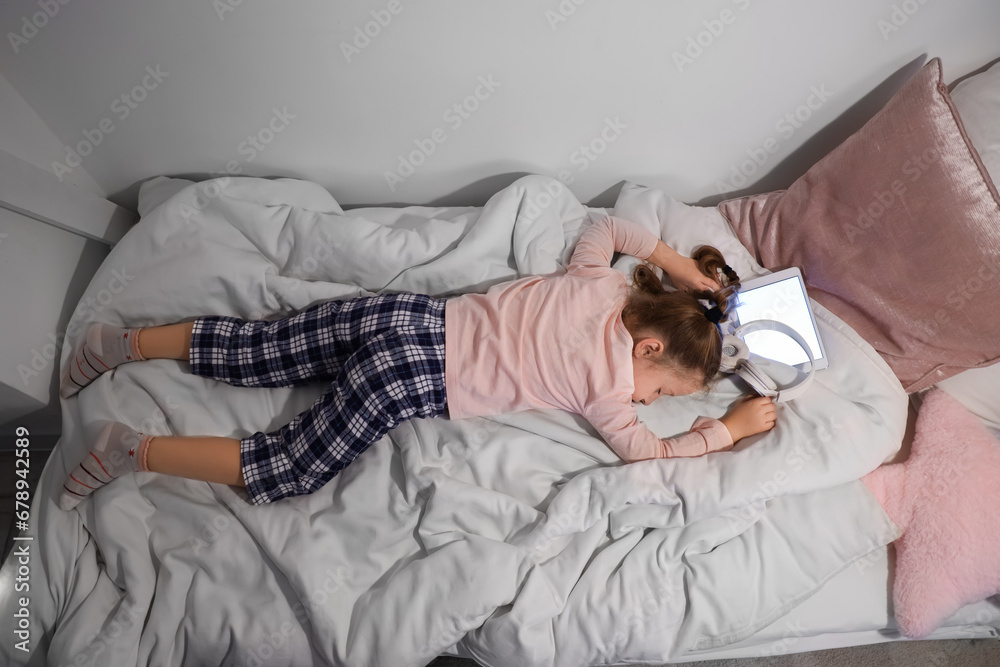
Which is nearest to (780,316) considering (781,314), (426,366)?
(781,314)

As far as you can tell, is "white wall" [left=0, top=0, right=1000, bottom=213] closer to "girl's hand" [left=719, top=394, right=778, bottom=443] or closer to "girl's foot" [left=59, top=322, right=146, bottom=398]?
"girl's foot" [left=59, top=322, right=146, bottom=398]

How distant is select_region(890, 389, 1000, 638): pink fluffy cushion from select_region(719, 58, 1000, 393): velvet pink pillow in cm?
14

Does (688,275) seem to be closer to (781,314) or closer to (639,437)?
(781,314)

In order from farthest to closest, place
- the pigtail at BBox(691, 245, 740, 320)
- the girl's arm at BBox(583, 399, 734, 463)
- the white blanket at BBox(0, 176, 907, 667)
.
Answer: the pigtail at BBox(691, 245, 740, 320) → the girl's arm at BBox(583, 399, 734, 463) → the white blanket at BBox(0, 176, 907, 667)

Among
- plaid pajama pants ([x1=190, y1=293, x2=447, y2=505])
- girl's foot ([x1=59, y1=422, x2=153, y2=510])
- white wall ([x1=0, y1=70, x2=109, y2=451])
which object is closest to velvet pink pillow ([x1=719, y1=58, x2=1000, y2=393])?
plaid pajama pants ([x1=190, y1=293, x2=447, y2=505])

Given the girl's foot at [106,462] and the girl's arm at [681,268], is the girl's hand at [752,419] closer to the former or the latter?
the girl's arm at [681,268]

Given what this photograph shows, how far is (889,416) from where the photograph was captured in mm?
1131

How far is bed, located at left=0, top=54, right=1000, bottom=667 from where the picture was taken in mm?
994

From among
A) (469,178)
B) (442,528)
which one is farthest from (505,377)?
(469,178)

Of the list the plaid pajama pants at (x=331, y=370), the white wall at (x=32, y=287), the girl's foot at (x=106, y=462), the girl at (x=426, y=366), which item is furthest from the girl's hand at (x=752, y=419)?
the white wall at (x=32, y=287)

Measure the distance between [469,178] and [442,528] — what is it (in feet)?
2.55

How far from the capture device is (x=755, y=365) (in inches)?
46.3

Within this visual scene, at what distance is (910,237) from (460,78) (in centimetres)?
89

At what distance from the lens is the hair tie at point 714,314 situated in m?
1.08
